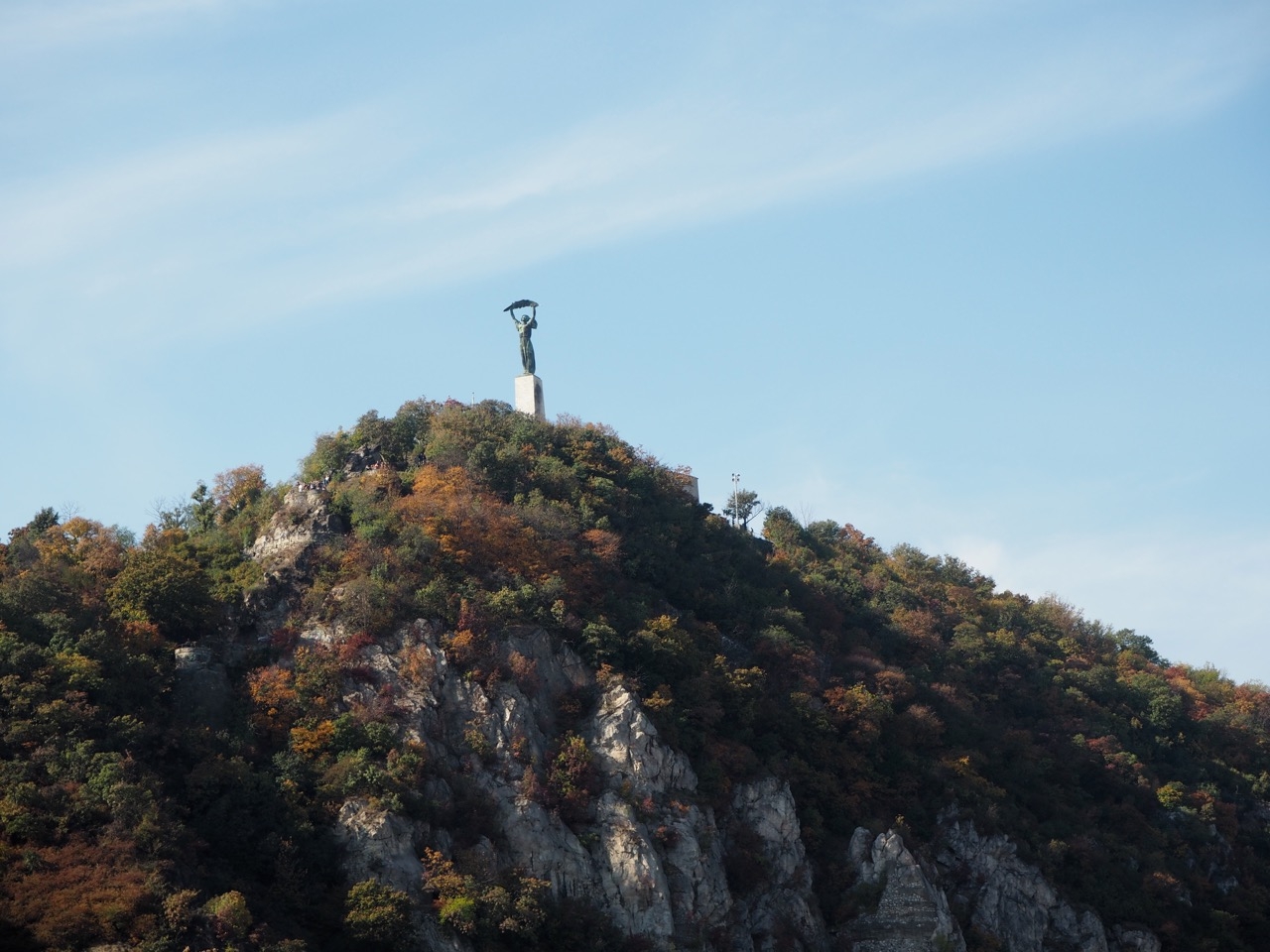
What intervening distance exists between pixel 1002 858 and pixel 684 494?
1946cm

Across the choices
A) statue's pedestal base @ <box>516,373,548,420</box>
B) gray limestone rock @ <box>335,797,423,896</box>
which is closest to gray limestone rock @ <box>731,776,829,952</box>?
gray limestone rock @ <box>335,797,423,896</box>

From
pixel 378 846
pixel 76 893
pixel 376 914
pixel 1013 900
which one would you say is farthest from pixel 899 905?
pixel 76 893

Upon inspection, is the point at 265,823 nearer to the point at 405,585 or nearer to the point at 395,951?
the point at 395,951

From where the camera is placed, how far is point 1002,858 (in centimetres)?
5594

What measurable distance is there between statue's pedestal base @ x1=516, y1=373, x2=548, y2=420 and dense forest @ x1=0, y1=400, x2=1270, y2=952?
2168 mm

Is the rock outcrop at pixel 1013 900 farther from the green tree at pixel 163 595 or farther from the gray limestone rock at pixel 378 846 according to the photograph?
the green tree at pixel 163 595

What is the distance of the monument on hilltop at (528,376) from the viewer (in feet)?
224

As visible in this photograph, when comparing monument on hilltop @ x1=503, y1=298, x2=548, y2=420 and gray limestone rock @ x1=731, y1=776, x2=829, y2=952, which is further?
monument on hilltop @ x1=503, y1=298, x2=548, y2=420

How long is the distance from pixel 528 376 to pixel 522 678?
69.1 ft

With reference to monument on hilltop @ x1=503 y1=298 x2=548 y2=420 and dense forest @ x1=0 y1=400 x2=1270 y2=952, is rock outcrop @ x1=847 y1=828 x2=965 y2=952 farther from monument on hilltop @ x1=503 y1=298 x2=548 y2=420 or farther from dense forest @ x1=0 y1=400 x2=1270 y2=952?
monument on hilltop @ x1=503 y1=298 x2=548 y2=420

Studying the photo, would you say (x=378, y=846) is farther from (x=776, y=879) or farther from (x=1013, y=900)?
(x=1013, y=900)

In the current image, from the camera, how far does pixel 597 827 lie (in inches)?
1884

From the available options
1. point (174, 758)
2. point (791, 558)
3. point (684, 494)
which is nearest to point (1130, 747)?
point (791, 558)

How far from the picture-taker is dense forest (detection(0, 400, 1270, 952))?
42.6 metres
